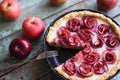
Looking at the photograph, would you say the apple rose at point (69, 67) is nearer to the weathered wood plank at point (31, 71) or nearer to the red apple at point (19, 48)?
the weathered wood plank at point (31, 71)

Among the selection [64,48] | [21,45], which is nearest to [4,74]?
[21,45]

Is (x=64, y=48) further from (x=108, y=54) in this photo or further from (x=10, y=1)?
(x=10, y=1)

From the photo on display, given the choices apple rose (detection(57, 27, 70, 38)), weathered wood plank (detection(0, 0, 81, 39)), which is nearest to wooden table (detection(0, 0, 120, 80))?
weathered wood plank (detection(0, 0, 81, 39))

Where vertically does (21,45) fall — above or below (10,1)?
below

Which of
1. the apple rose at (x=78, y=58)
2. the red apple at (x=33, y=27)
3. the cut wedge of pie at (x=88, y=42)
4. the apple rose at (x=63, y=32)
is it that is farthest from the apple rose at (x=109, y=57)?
the red apple at (x=33, y=27)

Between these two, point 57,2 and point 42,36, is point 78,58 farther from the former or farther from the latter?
point 57,2

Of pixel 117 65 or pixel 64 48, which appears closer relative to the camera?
pixel 117 65
